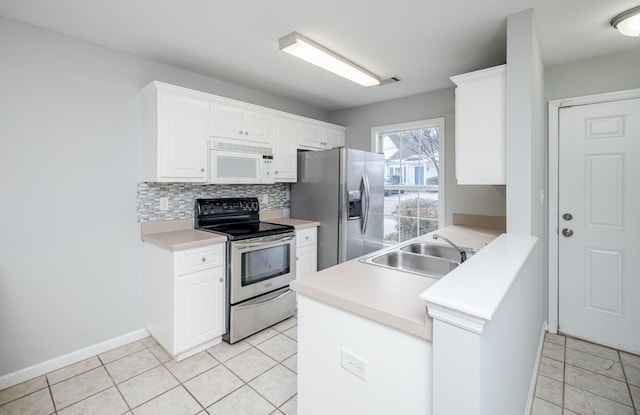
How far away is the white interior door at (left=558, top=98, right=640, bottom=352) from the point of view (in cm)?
249

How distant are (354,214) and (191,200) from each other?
1.71 meters

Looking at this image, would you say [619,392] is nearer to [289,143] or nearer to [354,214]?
[354,214]

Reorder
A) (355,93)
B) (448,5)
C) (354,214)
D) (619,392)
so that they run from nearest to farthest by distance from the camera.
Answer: (448,5) < (619,392) < (354,214) < (355,93)

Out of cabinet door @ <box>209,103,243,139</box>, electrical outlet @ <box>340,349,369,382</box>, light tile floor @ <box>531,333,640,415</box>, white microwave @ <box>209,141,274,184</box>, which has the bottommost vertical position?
light tile floor @ <box>531,333,640,415</box>

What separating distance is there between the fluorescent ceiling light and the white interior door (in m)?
1.80

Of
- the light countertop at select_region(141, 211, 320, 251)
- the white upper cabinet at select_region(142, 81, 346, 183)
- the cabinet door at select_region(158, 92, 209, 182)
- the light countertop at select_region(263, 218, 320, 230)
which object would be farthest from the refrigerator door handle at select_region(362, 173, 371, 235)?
the cabinet door at select_region(158, 92, 209, 182)

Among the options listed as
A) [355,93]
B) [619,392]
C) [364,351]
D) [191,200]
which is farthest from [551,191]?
[191,200]

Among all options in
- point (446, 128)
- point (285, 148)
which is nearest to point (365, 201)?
point (285, 148)

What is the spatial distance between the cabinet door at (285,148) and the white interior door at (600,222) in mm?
2618

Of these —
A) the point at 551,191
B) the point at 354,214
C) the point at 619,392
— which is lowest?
the point at 619,392

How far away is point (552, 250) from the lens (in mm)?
2859

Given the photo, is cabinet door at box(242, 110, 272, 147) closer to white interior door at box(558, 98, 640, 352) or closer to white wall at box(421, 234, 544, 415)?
white wall at box(421, 234, 544, 415)

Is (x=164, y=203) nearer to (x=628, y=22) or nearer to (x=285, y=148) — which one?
Answer: (x=285, y=148)

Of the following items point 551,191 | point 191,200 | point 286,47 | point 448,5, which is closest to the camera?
point 448,5
